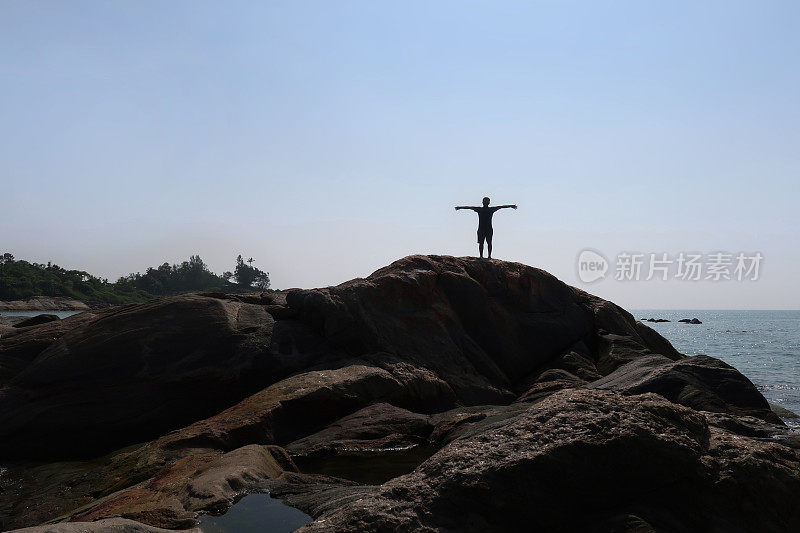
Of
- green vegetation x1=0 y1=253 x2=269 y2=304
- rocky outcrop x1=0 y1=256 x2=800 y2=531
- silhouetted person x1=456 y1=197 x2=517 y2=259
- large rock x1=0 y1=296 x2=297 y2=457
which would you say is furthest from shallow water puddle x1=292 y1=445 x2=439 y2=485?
green vegetation x1=0 y1=253 x2=269 y2=304

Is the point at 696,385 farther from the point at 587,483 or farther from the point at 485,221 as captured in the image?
the point at 485,221

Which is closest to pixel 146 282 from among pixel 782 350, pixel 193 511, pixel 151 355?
pixel 782 350

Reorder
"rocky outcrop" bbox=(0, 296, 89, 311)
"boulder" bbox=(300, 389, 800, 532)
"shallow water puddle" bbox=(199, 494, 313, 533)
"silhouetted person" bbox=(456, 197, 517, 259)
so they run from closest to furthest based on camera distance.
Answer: "boulder" bbox=(300, 389, 800, 532) → "shallow water puddle" bbox=(199, 494, 313, 533) → "silhouetted person" bbox=(456, 197, 517, 259) → "rocky outcrop" bbox=(0, 296, 89, 311)

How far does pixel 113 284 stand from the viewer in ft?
→ 356

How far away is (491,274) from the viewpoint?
1820cm

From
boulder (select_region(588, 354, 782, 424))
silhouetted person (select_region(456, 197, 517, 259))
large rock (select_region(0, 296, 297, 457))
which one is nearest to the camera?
boulder (select_region(588, 354, 782, 424))

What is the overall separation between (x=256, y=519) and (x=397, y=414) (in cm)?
555

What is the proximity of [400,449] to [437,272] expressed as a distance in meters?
7.70

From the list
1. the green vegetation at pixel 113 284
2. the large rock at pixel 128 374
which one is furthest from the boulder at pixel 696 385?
the green vegetation at pixel 113 284

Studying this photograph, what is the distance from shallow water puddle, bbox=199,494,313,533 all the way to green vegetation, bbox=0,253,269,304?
76319 millimetres

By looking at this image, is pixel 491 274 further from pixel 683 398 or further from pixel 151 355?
pixel 151 355

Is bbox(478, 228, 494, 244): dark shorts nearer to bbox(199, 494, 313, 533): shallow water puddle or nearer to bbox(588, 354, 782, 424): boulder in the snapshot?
bbox(588, 354, 782, 424): boulder

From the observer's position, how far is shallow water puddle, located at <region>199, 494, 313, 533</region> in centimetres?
554

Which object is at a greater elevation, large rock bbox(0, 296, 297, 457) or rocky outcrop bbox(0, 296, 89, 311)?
large rock bbox(0, 296, 297, 457)
